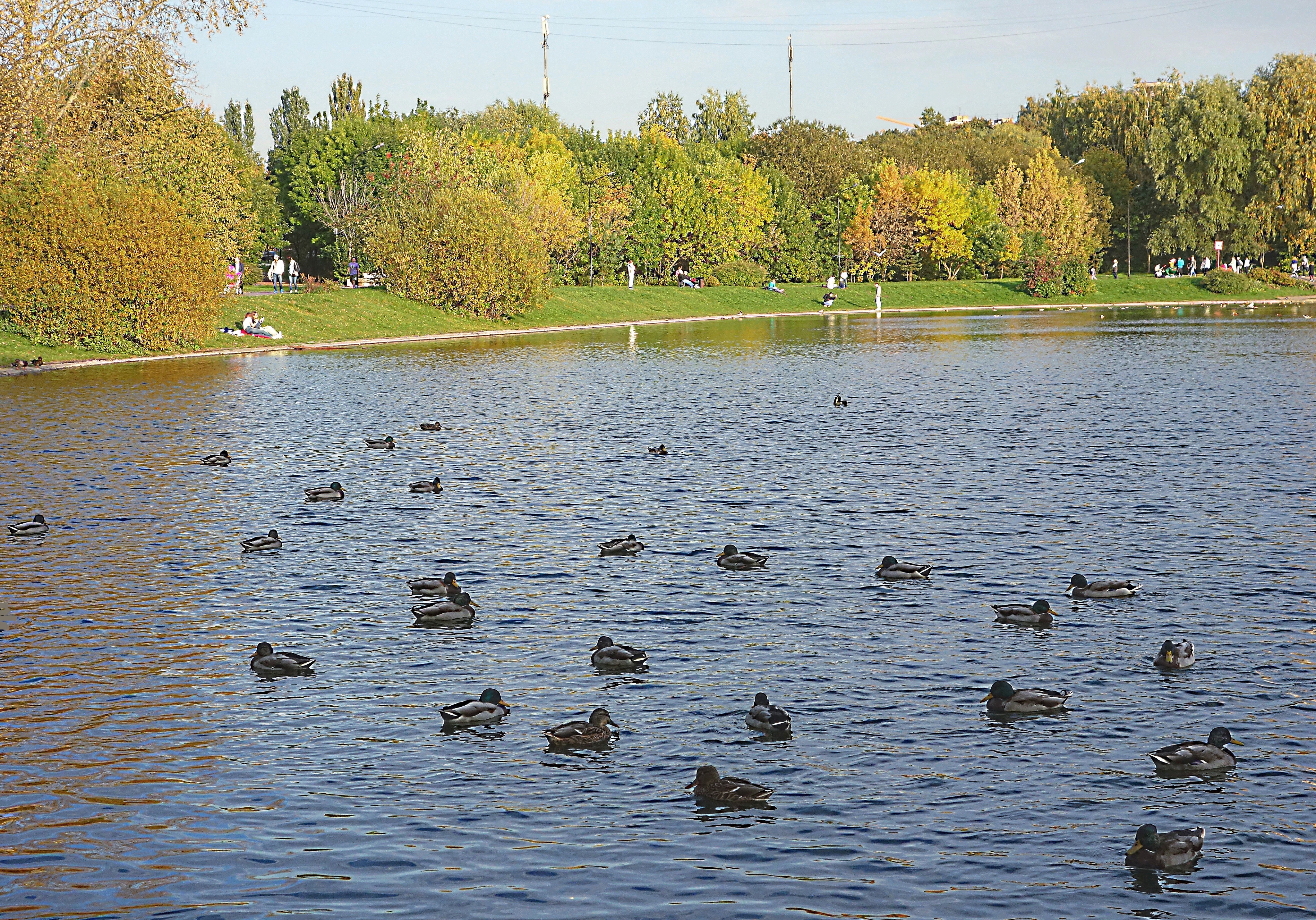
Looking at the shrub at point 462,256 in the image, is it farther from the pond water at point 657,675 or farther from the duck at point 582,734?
→ the duck at point 582,734

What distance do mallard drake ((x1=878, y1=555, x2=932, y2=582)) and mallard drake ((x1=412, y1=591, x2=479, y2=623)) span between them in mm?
6165

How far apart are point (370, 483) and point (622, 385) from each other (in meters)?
22.0

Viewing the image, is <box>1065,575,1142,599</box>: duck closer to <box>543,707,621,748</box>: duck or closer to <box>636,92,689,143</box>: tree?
<box>543,707,621,748</box>: duck

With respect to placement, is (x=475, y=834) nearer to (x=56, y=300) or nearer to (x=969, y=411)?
(x=969, y=411)

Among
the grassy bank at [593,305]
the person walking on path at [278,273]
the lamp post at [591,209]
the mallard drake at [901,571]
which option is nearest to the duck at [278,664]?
the mallard drake at [901,571]

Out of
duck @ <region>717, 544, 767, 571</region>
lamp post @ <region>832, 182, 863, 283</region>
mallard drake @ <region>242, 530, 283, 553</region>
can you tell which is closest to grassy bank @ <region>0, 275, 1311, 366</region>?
lamp post @ <region>832, 182, 863, 283</region>

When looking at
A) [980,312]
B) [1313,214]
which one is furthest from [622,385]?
[1313,214]

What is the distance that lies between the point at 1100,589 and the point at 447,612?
894cm

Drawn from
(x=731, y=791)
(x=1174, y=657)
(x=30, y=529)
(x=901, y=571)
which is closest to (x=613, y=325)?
(x=30, y=529)

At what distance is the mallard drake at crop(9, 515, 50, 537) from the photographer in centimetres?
2334

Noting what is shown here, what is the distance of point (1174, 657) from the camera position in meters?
15.3

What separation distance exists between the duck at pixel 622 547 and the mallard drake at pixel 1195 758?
10.6m

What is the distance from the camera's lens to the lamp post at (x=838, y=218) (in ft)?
435

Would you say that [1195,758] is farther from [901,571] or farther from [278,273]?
[278,273]
